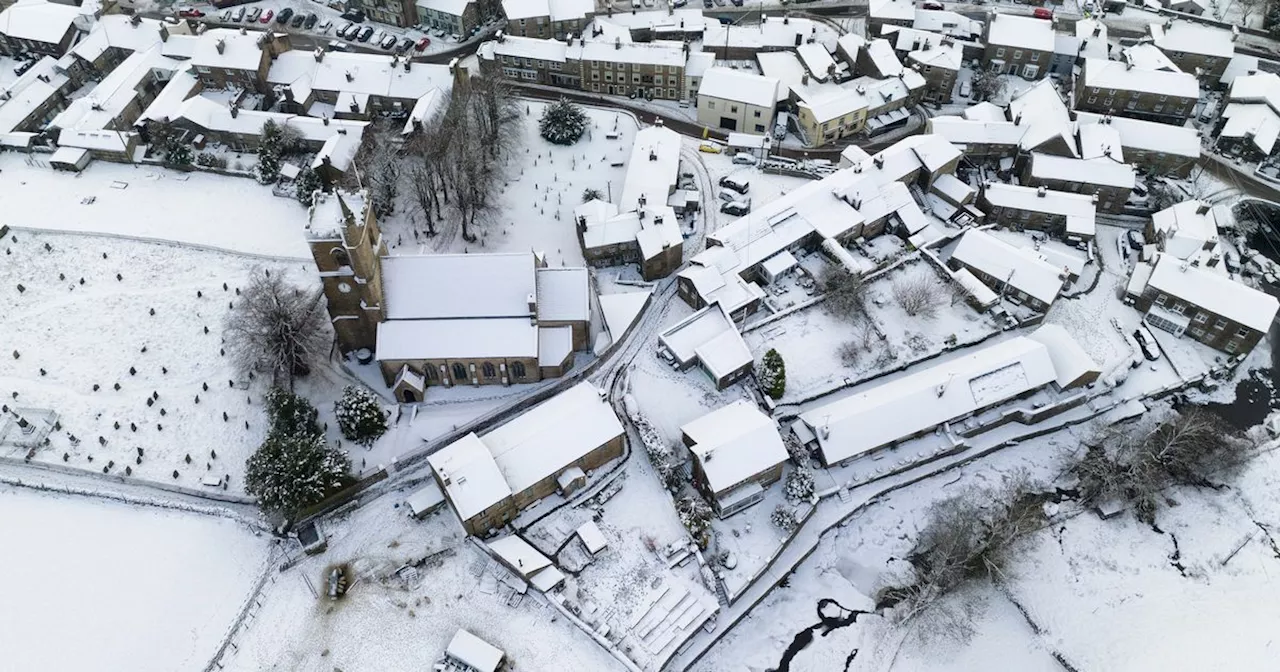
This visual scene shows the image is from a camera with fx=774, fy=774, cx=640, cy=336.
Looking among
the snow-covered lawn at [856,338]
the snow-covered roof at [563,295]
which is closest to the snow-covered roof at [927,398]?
the snow-covered lawn at [856,338]

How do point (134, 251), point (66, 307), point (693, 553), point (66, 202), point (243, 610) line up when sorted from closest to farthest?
1. point (243, 610)
2. point (693, 553)
3. point (66, 307)
4. point (134, 251)
5. point (66, 202)

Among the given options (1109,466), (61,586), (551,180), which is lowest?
(61,586)

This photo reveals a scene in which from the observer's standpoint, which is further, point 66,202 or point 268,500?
point 66,202

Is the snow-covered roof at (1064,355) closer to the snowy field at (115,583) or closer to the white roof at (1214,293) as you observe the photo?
the white roof at (1214,293)

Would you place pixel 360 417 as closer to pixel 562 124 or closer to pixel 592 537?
pixel 592 537

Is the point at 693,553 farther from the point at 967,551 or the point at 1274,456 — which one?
the point at 1274,456

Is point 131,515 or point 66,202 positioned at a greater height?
point 66,202

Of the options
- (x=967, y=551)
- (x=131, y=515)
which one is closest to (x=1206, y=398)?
(x=967, y=551)
